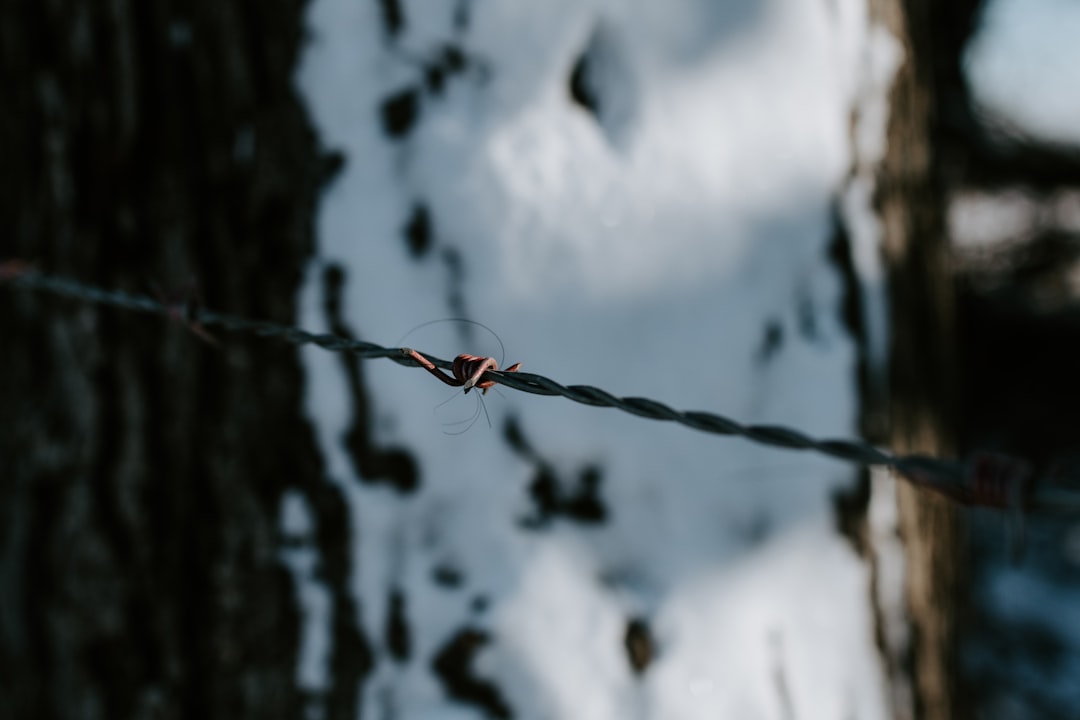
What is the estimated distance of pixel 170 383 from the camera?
79 cm

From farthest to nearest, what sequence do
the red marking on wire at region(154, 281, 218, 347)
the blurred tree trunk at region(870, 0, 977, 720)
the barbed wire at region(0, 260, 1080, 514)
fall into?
1. the blurred tree trunk at region(870, 0, 977, 720)
2. the red marking on wire at region(154, 281, 218, 347)
3. the barbed wire at region(0, 260, 1080, 514)

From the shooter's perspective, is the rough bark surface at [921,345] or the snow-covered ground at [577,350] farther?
the rough bark surface at [921,345]

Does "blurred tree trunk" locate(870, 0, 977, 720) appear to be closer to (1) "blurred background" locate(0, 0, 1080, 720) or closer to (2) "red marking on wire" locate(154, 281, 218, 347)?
(1) "blurred background" locate(0, 0, 1080, 720)

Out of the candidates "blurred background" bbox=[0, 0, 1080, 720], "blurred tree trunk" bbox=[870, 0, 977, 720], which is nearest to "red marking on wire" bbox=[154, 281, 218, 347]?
"blurred background" bbox=[0, 0, 1080, 720]

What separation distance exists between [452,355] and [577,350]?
11 centimetres

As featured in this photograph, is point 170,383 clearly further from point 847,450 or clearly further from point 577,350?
point 847,450

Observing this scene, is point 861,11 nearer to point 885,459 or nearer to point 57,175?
point 885,459

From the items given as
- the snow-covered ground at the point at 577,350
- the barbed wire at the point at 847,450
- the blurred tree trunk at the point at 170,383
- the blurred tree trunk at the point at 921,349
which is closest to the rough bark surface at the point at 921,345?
the blurred tree trunk at the point at 921,349

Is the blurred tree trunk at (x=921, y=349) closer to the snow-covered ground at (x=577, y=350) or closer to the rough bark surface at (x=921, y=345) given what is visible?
the rough bark surface at (x=921, y=345)

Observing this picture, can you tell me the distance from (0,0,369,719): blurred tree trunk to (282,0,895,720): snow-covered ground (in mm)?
30

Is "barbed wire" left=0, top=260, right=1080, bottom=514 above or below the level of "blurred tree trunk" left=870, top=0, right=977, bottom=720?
below

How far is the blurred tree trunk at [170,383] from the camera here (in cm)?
77

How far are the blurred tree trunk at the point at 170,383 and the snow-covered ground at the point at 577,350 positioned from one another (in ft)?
0.10

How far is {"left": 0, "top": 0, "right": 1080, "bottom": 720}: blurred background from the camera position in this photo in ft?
2.42
